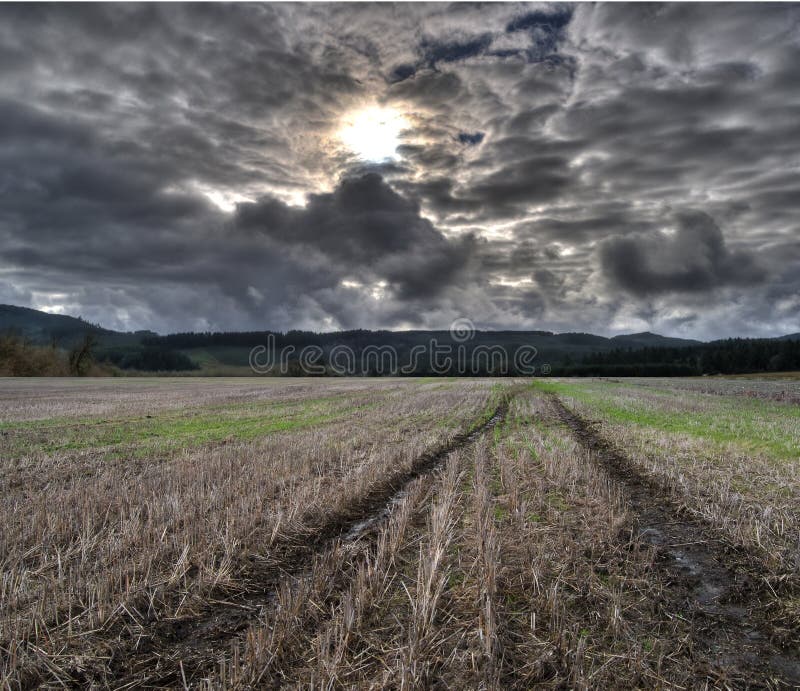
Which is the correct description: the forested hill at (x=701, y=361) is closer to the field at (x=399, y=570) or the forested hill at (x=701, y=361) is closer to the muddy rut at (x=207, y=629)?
the field at (x=399, y=570)

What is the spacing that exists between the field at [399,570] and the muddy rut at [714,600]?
36 mm

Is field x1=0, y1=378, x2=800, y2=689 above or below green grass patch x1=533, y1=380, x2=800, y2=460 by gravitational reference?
below

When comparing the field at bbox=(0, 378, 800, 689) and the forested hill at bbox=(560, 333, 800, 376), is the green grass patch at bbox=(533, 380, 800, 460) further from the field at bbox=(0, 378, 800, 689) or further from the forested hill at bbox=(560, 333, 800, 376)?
the forested hill at bbox=(560, 333, 800, 376)

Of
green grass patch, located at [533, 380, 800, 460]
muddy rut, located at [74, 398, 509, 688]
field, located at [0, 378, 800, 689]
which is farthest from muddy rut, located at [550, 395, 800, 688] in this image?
green grass patch, located at [533, 380, 800, 460]

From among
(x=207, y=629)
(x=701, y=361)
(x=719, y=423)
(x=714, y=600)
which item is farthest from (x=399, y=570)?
(x=701, y=361)

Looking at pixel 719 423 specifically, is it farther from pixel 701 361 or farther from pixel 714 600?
pixel 701 361

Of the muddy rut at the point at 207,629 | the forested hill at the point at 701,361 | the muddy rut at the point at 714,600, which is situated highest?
the forested hill at the point at 701,361

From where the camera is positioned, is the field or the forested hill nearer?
the field

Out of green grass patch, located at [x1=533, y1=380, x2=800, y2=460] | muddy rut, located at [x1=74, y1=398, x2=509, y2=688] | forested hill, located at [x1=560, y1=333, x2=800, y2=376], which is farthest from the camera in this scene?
forested hill, located at [x1=560, y1=333, x2=800, y2=376]

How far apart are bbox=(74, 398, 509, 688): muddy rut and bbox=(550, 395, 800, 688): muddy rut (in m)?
4.70

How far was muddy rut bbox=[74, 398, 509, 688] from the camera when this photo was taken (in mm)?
4809

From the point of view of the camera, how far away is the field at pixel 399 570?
483cm

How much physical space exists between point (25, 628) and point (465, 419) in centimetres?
2218

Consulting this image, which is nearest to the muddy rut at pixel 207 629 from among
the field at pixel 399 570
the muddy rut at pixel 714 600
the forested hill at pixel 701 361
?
the field at pixel 399 570
